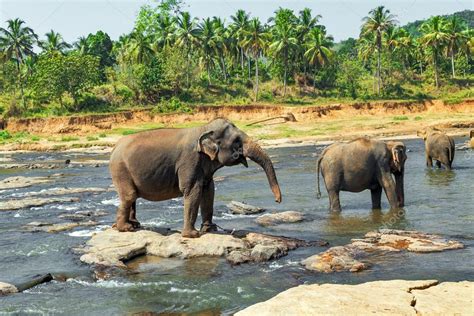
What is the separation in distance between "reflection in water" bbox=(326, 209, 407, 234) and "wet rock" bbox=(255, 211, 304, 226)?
0.85 metres

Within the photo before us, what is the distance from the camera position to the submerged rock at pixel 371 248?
11539 mm

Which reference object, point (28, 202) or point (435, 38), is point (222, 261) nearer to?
point (28, 202)

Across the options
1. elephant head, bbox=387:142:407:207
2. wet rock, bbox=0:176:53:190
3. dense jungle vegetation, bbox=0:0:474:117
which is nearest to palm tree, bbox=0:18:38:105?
dense jungle vegetation, bbox=0:0:474:117

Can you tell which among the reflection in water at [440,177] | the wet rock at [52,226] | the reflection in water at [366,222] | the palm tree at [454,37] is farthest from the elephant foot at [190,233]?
the palm tree at [454,37]

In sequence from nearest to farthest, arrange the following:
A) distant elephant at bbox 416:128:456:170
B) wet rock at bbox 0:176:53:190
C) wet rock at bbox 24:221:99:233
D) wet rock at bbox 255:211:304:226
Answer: wet rock at bbox 255:211:304:226, wet rock at bbox 24:221:99:233, distant elephant at bbox 416:128:456:170, wet rock at bbox 0:176:53:190

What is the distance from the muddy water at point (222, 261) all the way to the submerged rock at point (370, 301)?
2.03 m

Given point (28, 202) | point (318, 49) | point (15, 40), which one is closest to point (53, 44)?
point (15, 40)

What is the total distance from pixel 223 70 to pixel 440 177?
60.1 metres

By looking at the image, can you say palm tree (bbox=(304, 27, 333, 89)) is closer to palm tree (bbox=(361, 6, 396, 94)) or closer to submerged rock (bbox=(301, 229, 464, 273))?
palm tree (bbox=(361, 6, 396, 94))

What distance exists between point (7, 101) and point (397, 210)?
6116 cm

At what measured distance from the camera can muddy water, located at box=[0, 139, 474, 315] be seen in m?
10.4

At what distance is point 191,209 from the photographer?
44.4 ft

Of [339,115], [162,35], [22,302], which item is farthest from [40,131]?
[22,302]

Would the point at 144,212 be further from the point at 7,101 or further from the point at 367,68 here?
the point at 367,68
